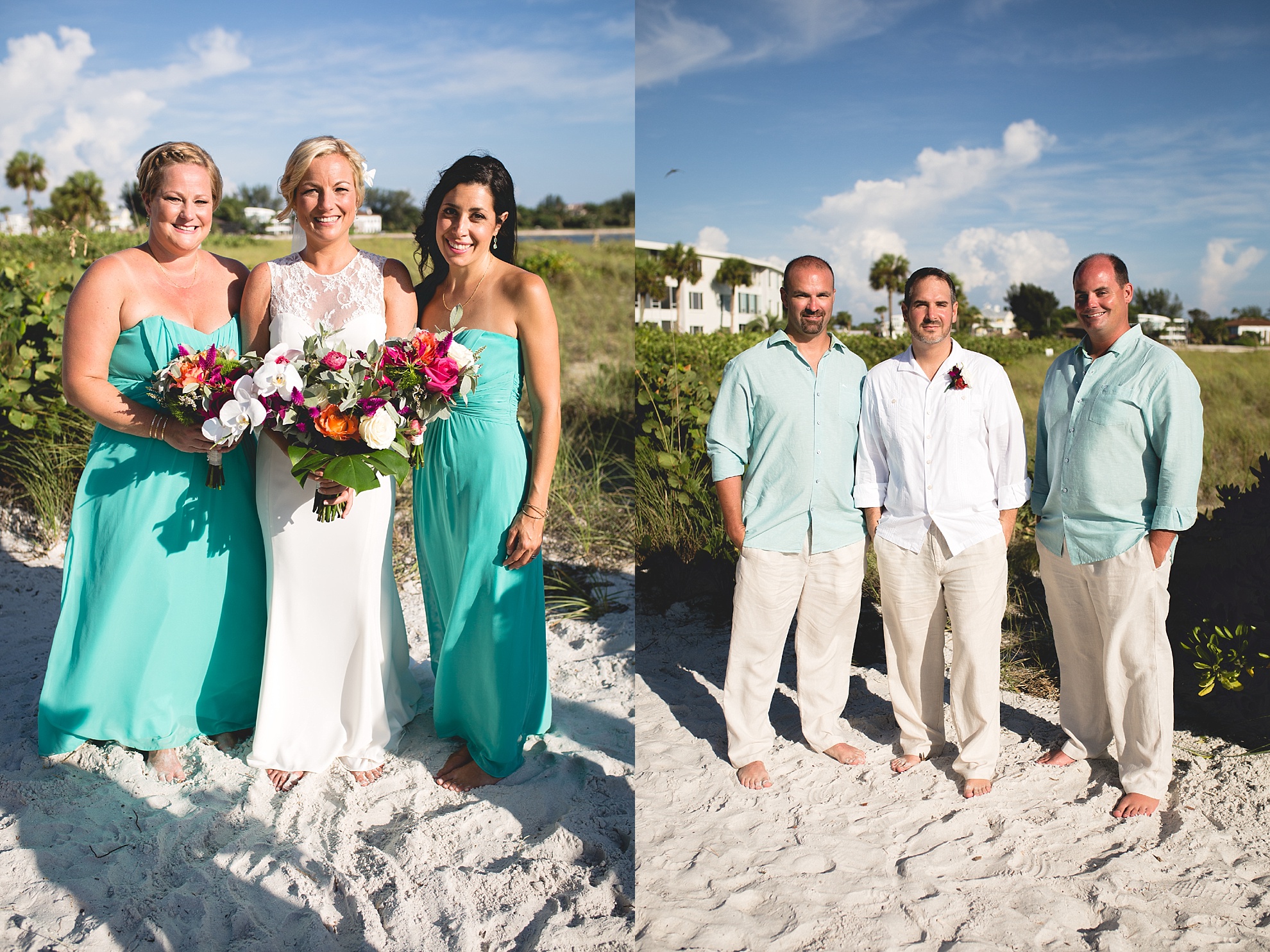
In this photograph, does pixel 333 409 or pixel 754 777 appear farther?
pixel 754 777

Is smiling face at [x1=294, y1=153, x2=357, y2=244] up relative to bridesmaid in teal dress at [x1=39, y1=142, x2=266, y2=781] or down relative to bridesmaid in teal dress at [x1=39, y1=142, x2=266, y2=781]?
up

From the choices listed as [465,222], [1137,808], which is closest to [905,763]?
[1137,808]

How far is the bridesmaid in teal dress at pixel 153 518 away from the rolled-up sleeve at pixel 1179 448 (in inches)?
153

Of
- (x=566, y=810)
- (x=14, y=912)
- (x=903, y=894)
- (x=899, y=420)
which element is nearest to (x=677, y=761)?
(x=566, y=810)

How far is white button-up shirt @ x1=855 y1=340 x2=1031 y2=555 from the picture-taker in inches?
149

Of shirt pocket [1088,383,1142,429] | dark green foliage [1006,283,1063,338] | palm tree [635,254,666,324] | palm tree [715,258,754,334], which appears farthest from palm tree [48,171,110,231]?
shirt pocket [1088,383,1142,429]

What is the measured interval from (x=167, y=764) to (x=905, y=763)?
3.37m

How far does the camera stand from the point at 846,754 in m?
4.17

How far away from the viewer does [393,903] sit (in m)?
2.99

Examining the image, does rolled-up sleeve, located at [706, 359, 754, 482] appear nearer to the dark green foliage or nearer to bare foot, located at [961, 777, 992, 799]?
bare foot, located at [961, 777, 992, 799]

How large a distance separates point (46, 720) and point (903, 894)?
3683 mm

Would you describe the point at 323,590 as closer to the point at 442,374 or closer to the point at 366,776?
the point at 366,776

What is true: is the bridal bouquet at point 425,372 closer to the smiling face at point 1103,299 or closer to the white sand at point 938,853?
the white sand at point 938,853

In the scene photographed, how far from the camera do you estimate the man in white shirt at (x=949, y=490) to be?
379cm
